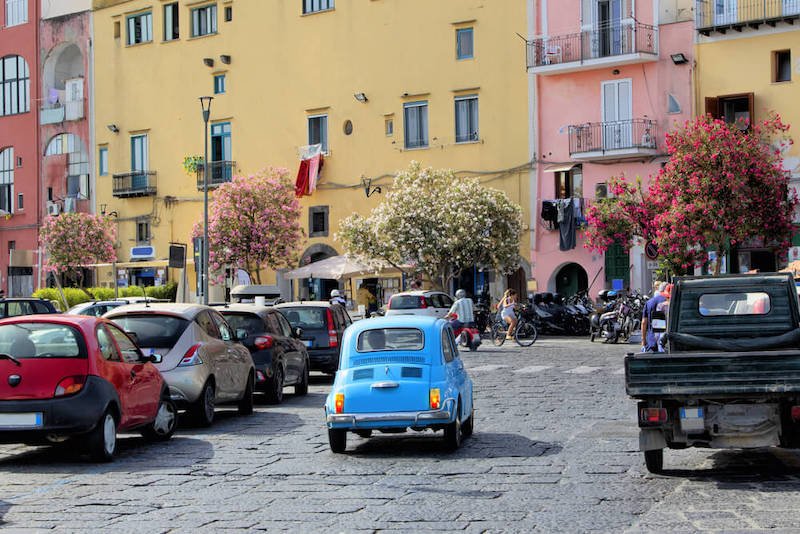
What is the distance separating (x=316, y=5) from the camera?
52.0 m

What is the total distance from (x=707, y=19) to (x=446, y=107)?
34.9 ft

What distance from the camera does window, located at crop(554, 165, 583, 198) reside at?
44.9 m

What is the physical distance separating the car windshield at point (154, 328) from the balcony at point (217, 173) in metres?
37.9

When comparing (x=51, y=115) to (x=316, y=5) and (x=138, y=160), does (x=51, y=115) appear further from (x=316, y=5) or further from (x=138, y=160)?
(x=316, y=5)

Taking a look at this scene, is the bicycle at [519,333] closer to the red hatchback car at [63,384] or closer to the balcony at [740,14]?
the balcony at [740,14]

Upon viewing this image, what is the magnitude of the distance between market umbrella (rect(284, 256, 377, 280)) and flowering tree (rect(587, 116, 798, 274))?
1048cm

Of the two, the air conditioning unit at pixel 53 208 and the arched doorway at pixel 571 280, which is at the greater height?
the air conditioning unit at pixel 53 208

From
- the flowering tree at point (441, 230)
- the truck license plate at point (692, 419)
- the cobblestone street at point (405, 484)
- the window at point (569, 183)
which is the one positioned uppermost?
the window at point (569, 183)

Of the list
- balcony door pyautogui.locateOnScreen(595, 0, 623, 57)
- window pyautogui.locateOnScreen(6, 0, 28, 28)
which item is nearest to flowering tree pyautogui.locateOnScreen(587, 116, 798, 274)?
balcony door pyautogui.locateOnScreen(595, 0, 623, 57)

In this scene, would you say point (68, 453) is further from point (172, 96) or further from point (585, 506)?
point (172, 96)

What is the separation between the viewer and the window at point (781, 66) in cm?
4047

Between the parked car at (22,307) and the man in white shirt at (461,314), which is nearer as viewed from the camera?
the parked car at (22,307)

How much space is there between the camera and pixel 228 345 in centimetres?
1758

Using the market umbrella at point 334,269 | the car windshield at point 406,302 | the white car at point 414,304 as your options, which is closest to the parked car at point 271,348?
the white car at point 414,304
